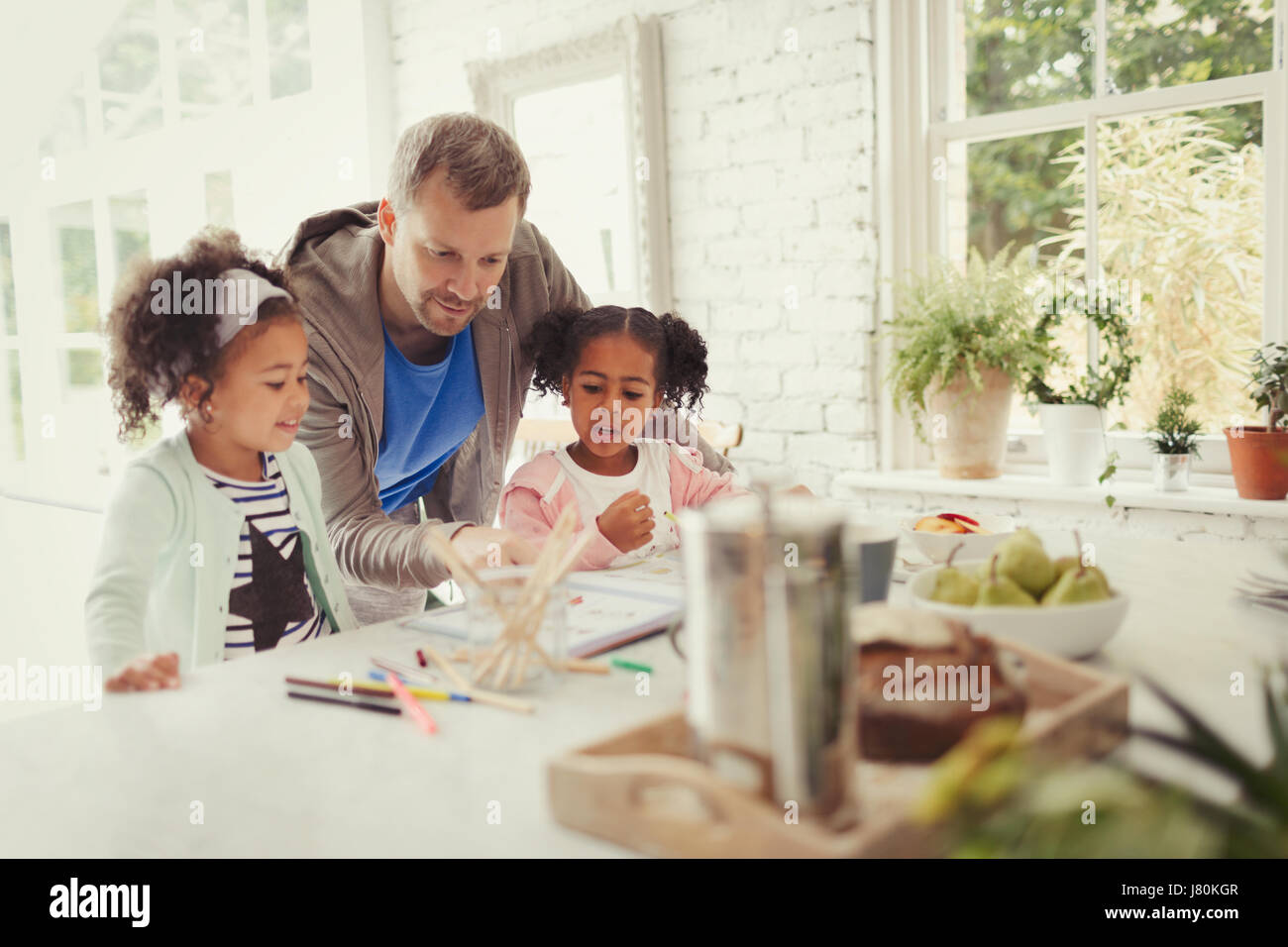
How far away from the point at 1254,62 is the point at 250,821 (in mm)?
2684

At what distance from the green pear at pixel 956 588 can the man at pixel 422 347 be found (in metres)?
0.53

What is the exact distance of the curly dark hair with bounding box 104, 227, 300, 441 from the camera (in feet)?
4.17

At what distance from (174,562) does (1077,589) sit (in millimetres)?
998

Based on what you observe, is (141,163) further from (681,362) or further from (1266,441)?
(1266,441)

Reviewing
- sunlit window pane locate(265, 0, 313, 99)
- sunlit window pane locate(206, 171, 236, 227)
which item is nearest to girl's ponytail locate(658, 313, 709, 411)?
sunlit window pane locate(265, 0, 313, 99)

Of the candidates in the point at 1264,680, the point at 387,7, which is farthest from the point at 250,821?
the point at 387,7

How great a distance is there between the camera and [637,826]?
0.60 metres

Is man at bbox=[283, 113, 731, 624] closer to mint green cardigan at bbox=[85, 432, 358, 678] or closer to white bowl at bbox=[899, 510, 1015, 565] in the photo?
mint green cardigan at bbox=[85, 432, 358, 678]

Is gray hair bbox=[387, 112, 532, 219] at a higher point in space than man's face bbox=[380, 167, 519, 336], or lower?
higher

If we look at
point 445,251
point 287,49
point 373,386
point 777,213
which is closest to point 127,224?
point 287,49

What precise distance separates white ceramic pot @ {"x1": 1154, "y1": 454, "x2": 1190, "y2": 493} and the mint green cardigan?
195 centimetres

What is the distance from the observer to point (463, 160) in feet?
5.15

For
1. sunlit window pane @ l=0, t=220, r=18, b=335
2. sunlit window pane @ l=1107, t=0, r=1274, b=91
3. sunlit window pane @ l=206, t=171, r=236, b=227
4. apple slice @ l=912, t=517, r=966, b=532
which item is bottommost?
apple slice @ l=912, t=517, r=966, b=532
